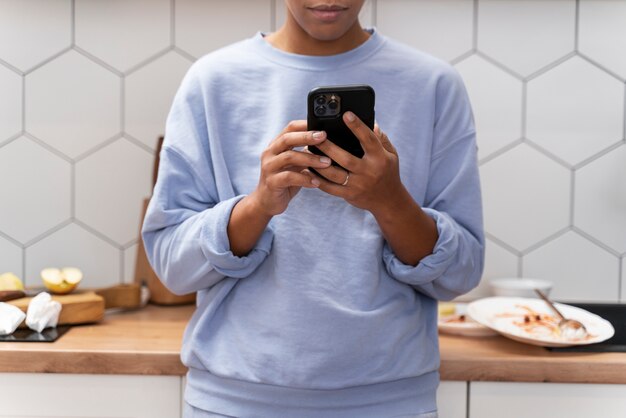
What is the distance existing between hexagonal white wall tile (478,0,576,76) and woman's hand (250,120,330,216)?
33.0 inches

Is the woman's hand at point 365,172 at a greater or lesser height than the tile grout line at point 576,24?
lesser

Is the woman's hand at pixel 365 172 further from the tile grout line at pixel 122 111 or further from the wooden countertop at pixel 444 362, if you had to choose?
the tile grout line at pixel 122 111

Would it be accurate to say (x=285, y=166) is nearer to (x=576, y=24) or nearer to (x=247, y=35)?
(x=247, y=35)

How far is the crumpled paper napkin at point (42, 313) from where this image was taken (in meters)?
1.23

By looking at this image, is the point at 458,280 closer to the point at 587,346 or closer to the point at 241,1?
the point at 587,346

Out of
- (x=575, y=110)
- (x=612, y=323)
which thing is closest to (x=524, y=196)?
(x=575, y=110)

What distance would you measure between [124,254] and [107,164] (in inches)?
7.4

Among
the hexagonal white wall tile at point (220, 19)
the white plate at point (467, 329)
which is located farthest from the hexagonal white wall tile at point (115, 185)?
the white plate at point (467, 329)

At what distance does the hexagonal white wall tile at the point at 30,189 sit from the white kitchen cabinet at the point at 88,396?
1.63 ft

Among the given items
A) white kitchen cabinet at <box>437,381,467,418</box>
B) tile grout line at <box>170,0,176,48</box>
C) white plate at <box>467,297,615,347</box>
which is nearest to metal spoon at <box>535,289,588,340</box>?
white plate at <box>467,297,615,347</box>

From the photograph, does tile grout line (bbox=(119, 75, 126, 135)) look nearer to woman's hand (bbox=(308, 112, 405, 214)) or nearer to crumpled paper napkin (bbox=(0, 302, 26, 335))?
crumpled paper napkin (bbox=(0, 302, 26, 335))

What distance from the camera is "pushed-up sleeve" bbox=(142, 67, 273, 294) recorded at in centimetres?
93


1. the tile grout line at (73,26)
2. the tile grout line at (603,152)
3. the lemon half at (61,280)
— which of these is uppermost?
the tile grout line at (73,26)

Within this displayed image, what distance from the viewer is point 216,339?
97 cm
